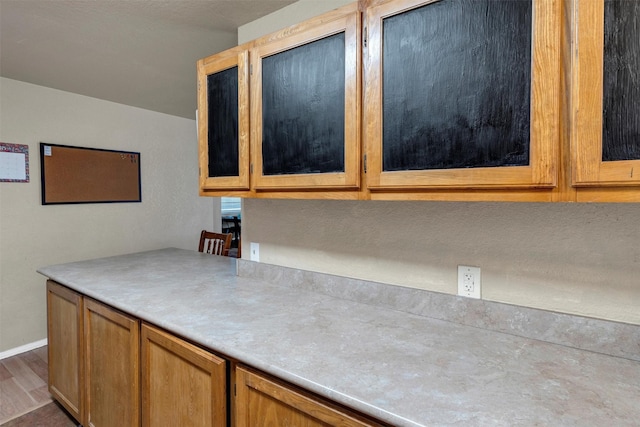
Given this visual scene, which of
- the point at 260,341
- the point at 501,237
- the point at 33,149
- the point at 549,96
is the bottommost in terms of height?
the point at 260,341

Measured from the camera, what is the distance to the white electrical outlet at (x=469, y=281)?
1.24 meters

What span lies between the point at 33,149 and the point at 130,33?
1625mm

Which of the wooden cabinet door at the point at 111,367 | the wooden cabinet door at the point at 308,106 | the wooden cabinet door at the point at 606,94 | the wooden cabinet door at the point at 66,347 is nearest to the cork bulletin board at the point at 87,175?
the wooden cabinet door at the point at 66,347

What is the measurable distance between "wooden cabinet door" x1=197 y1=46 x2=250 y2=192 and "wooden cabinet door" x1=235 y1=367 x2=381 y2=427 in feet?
2.64

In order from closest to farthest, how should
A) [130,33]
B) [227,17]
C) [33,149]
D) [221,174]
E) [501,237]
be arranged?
[501,237], [221,174], [227,17], [130,33], [33,149]

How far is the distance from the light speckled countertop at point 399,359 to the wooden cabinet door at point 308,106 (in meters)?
0.52

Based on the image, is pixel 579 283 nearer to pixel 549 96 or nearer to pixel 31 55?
pixel 549 96

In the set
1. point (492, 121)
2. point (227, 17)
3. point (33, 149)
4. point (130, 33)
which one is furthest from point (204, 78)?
point (33, 149)

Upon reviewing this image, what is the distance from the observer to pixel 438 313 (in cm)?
130

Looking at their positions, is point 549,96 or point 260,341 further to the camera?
point 260,341

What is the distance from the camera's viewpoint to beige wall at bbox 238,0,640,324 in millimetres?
1021

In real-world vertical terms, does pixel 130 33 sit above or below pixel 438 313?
above

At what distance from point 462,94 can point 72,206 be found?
3436 millimetres

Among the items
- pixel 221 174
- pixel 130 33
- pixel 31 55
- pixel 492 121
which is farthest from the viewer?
pixel 31 55
